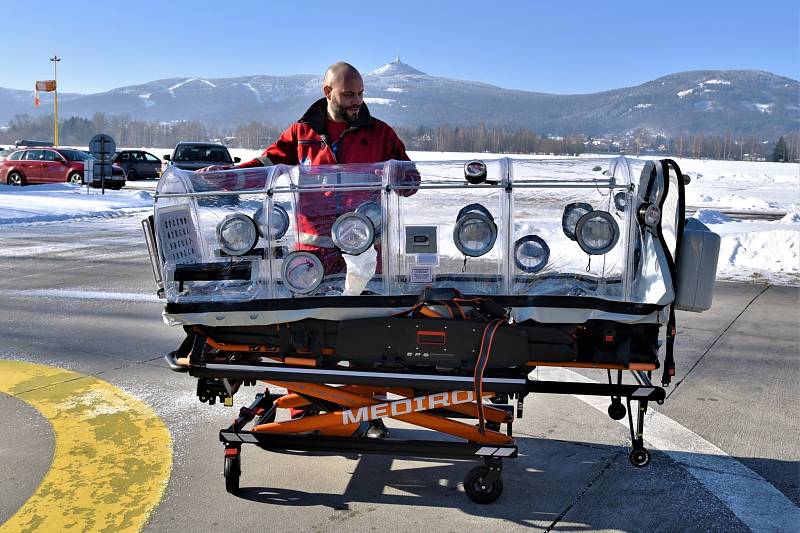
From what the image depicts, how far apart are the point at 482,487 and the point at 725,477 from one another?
1.41 meters

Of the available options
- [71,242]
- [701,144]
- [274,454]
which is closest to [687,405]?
[274,454]

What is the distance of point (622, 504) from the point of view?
381 cm

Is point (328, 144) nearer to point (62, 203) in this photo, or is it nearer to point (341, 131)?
point (341, 131)

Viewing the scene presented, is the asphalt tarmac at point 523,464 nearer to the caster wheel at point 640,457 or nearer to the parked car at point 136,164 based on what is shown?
the caster wheel at point 640,457

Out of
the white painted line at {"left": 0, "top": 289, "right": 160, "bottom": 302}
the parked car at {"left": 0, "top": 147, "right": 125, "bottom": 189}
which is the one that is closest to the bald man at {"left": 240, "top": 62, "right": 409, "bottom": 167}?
the white painted line at {"left": 0, "top": 289, "right": 160, "bottom": 302}

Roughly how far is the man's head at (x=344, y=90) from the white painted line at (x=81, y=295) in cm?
534

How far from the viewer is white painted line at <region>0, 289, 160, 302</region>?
29.5ft

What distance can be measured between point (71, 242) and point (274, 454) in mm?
11753

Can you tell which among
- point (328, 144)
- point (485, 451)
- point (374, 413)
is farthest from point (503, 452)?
point (328, 144)

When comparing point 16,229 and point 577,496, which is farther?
point 16,229

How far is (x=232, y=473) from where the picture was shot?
3.84 m

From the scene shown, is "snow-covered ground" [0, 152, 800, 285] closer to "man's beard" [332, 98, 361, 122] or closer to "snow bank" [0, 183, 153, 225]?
"snow bank" [0, 183, 153, 225]

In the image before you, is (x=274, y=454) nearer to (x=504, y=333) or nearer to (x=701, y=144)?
(x=504, y=333)

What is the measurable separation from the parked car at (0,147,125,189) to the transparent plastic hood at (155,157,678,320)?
2668cm
